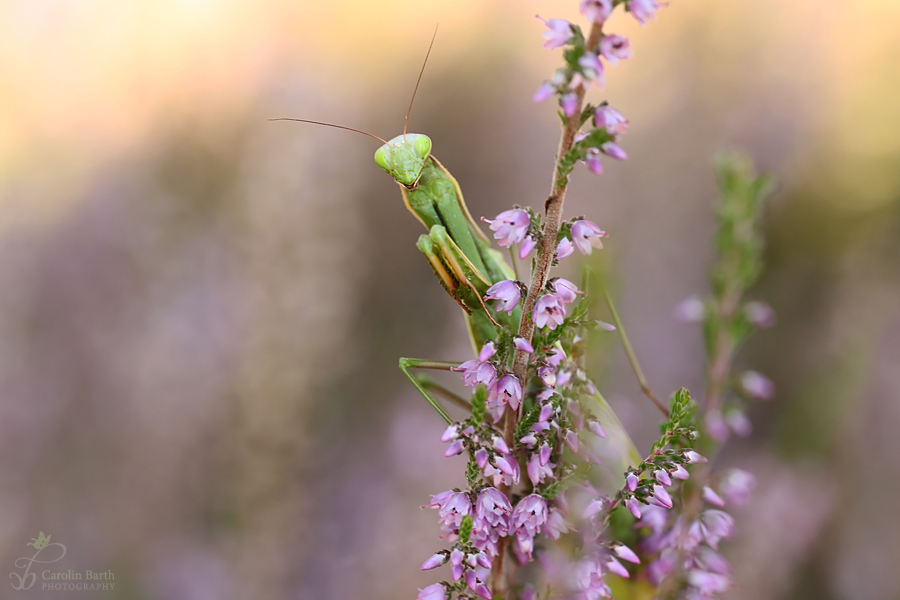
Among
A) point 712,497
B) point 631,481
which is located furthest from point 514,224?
point 712,497

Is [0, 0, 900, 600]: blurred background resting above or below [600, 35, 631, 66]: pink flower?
above

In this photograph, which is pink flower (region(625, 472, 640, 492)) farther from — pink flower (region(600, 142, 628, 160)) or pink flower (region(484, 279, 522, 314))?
pink flower (region(600, 142, 628, 160))

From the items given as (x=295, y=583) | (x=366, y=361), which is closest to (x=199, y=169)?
(x=366, y=361)

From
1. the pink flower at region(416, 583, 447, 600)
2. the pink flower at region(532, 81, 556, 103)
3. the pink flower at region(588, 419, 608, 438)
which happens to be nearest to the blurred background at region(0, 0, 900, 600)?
the pink flower at region(588, 419, 608, 438)

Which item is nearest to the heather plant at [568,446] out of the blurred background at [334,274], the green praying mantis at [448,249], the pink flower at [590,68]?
the pink flower at [590,68]

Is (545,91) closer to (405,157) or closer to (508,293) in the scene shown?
(508,293)

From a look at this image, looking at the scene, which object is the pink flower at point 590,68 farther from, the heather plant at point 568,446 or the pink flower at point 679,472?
the pink flower at point 679,472
